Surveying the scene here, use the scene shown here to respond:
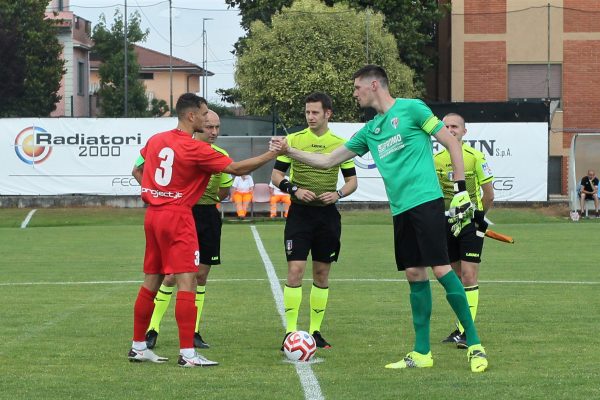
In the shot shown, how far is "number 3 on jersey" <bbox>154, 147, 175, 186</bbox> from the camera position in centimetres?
912

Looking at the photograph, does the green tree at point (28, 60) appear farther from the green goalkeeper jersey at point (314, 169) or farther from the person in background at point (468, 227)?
the person in background at point (468, 227)

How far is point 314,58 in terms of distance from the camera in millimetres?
49188

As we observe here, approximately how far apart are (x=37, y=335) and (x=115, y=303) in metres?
3.07

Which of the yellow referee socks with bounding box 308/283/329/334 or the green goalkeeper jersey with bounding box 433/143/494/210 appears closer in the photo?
the yellow referee socks with bounding box 308/283/329/334

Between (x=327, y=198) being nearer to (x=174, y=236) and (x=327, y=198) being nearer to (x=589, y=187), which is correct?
(x=174, y=236)

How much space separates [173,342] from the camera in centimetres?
1059

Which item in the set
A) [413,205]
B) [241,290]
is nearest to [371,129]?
[413,205]

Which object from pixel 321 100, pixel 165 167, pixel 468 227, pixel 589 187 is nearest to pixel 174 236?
pixel 165 167

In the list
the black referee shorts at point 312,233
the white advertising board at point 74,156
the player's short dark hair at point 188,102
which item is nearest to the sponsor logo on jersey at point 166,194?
the player's short dark hair at point 188,102

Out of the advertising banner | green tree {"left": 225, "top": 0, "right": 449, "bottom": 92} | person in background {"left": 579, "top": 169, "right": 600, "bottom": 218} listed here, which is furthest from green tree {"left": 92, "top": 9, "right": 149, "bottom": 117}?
person in background {"left": 579, "top": 169, "right": 600, "bottom": 218}

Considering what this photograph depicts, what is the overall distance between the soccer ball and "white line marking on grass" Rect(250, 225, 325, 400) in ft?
0.50

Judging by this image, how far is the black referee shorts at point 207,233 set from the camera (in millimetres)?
10836

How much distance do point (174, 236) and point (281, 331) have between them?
2.61m

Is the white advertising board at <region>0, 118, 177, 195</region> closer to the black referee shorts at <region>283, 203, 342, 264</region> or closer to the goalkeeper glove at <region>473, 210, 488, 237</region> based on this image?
the black referee shorts at <region>283, 203, 342, 264</region>
